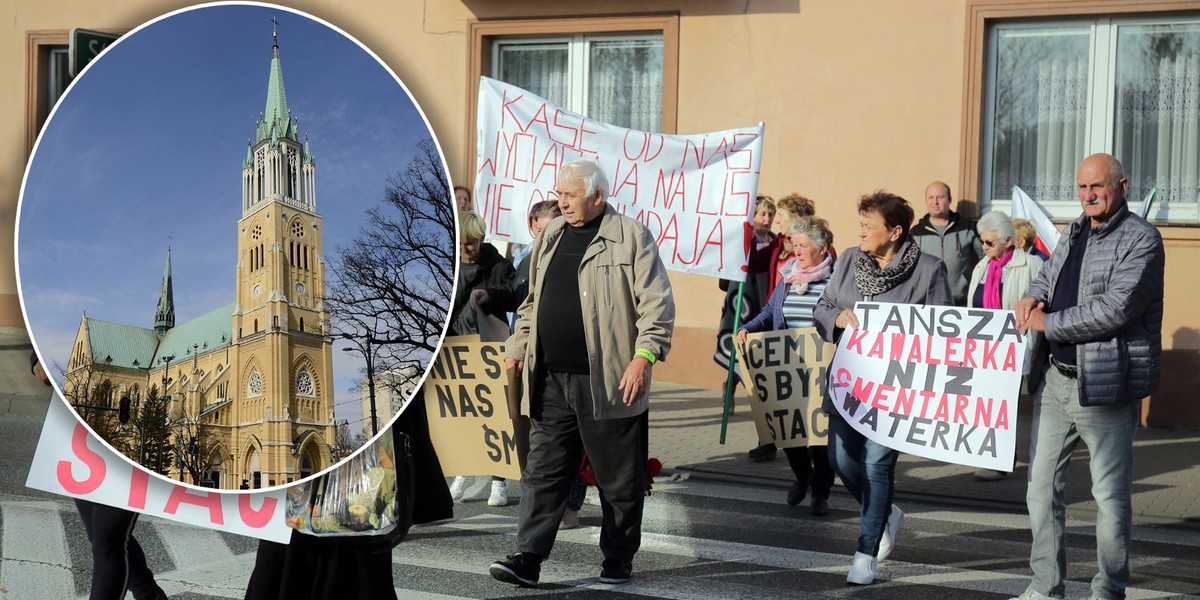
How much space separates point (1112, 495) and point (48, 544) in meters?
4.99

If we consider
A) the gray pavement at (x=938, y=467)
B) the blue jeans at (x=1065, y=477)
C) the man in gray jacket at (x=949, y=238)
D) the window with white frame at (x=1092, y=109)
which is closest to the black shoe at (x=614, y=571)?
the blue jeans at (x=1065, y=477)

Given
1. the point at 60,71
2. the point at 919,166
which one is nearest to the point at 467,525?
the point at 60,71

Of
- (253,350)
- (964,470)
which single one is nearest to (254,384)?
(253,350)

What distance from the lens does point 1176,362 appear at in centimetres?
1112

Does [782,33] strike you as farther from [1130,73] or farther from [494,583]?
[494,583]

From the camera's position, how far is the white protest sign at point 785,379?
7.64m

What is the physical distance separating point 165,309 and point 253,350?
0.54 feet

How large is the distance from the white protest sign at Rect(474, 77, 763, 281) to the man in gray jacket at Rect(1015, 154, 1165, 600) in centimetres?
370

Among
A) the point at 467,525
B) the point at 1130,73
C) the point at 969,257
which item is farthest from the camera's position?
the point at 1130,73

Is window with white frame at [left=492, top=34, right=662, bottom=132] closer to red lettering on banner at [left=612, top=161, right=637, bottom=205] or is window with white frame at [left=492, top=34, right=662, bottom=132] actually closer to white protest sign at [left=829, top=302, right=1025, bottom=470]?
red lettering on banner at [left=612, top=161, right=637, bottom=205]

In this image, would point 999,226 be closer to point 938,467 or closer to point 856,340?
point 938,467

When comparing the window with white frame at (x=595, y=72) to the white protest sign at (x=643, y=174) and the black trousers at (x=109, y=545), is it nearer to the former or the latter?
the white protest sign at (x=643, y=174)

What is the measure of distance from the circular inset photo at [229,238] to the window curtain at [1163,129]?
11190 mm

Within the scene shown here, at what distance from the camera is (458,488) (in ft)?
25.9
